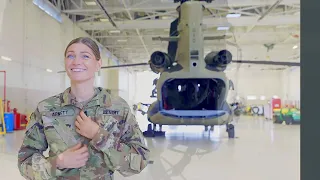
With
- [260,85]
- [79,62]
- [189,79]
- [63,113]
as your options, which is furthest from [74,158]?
[260,85]

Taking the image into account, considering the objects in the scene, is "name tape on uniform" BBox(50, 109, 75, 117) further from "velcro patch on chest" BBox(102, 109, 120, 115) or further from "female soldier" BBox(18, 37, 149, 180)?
"velcro patch on chest" BBox(102, 109, 120, 115)

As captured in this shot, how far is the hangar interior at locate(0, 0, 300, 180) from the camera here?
9.23 ft

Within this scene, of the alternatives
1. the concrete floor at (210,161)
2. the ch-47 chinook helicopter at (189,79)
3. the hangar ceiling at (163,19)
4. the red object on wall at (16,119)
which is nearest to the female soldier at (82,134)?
the concrete floor at (210,161)

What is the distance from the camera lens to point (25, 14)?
6113 mm

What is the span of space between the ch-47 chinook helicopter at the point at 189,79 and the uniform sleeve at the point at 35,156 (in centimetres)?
293

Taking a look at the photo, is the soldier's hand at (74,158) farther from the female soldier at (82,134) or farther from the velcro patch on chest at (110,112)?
the velcro patch on chest at (110,112)

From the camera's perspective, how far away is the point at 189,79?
14.1 feet

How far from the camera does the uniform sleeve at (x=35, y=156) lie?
89 centimetres

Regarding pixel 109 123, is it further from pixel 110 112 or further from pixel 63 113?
pixel 63 113

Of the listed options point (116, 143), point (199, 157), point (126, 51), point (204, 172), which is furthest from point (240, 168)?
point (126, 51)

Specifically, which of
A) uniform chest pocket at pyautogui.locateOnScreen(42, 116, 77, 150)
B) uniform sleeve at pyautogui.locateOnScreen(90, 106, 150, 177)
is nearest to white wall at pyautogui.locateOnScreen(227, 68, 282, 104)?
uniform sleeve at pyautogui.locateOnScreen(90, 106, 150, 177)

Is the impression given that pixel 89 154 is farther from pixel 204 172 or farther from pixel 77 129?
pixel 204 172

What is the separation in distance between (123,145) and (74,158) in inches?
6.5

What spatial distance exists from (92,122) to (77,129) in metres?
0.06
